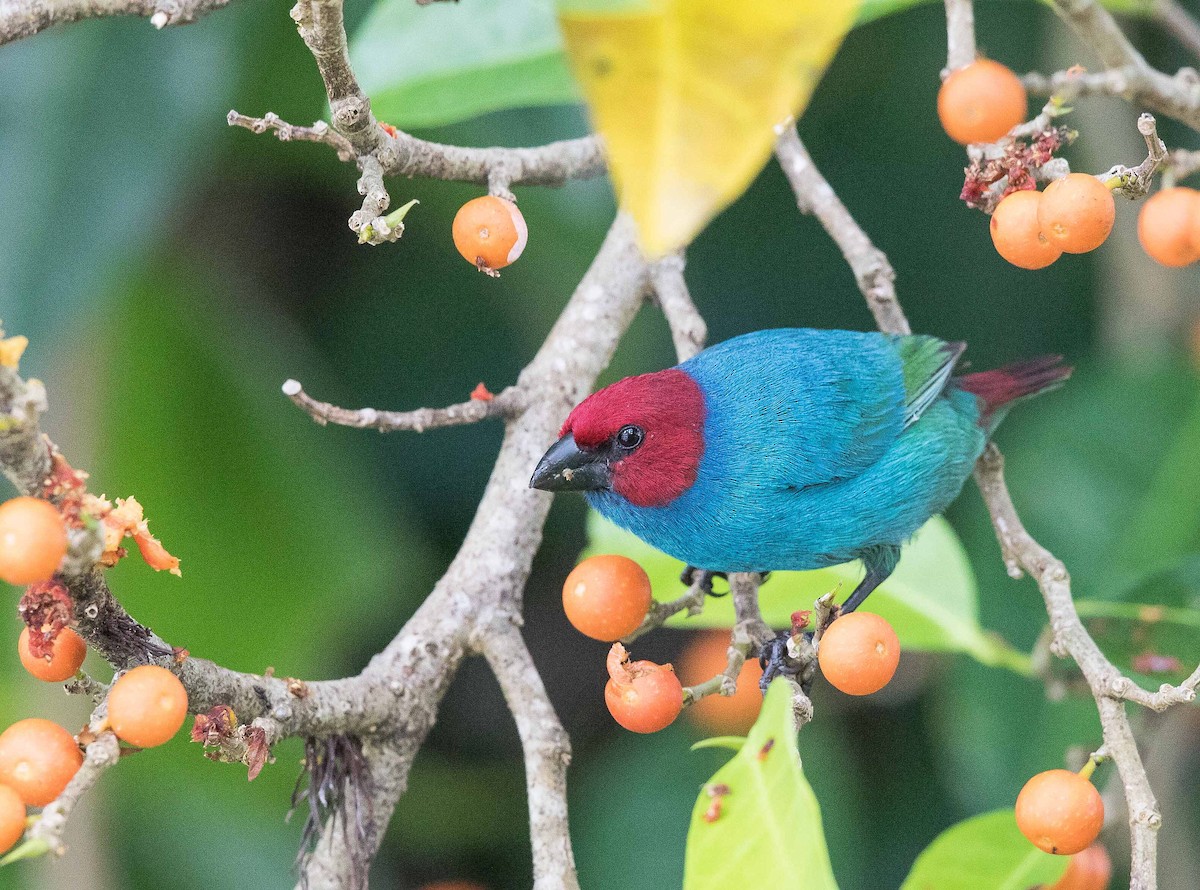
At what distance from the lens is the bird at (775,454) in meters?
2.24

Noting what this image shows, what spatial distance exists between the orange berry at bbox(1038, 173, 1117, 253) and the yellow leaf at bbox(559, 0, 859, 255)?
2.31 feet

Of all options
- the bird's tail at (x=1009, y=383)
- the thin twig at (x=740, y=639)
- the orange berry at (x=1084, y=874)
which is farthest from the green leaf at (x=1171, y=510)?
the thin twig at (x=740, y=639)

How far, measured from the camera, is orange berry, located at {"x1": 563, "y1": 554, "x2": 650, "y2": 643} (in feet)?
6.00

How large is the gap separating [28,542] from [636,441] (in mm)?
1326

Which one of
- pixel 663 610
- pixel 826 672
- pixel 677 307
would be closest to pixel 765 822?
pixel 826 672

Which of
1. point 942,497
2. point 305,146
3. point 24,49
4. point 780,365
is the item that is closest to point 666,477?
point 780,365

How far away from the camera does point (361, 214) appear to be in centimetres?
148

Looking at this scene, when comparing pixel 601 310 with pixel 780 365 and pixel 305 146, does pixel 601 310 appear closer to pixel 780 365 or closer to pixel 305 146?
pixel 780 365

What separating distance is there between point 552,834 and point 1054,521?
6.00ft

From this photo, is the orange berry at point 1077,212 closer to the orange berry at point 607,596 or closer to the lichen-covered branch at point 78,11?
the orange berry at point 607,596

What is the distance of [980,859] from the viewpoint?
2.12 metres

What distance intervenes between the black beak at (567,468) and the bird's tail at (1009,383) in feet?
3.48

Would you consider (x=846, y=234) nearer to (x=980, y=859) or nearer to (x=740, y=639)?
(x=740, y=639)

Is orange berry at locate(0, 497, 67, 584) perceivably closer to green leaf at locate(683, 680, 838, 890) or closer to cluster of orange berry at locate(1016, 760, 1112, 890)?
green leaf at locate(683, 680, 838, 890)
